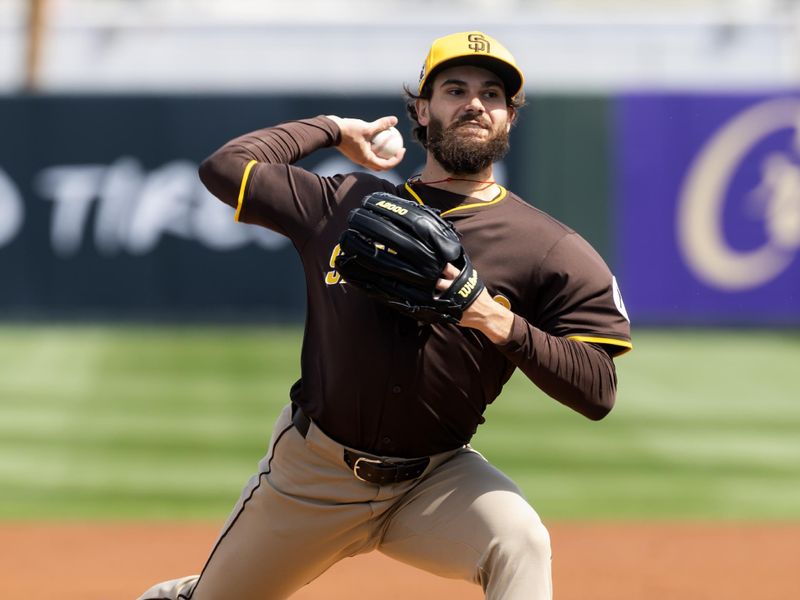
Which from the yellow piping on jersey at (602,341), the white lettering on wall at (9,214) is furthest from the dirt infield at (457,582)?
the white lettering on wall at (9,214)

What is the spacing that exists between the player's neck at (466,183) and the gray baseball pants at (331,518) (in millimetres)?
864

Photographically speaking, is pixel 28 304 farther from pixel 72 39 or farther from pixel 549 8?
pixel 549 8

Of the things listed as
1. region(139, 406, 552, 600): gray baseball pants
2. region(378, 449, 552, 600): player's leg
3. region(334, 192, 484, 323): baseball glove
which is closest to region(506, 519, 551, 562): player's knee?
region(378, 449, 552, 600): player's leg

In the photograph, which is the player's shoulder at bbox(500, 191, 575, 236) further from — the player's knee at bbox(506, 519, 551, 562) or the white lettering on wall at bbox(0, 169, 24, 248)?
the white lettering on wall at bbox(0, 169, 24, 248)

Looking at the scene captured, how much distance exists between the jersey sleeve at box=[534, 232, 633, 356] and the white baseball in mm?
783

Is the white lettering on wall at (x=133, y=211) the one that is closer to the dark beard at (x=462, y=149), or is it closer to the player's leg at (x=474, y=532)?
the dark beard at (x=462, y=149)

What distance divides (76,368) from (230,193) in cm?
770

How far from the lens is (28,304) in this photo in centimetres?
1362

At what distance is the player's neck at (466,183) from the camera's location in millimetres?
4469

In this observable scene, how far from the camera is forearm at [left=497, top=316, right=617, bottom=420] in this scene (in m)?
3.99

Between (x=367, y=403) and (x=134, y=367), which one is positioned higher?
(x=367, y=403)

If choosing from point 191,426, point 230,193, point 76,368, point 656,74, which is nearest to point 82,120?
point 76,368

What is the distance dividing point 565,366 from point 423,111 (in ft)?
3.60

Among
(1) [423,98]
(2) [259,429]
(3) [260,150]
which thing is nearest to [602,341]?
(1) [423,98]
